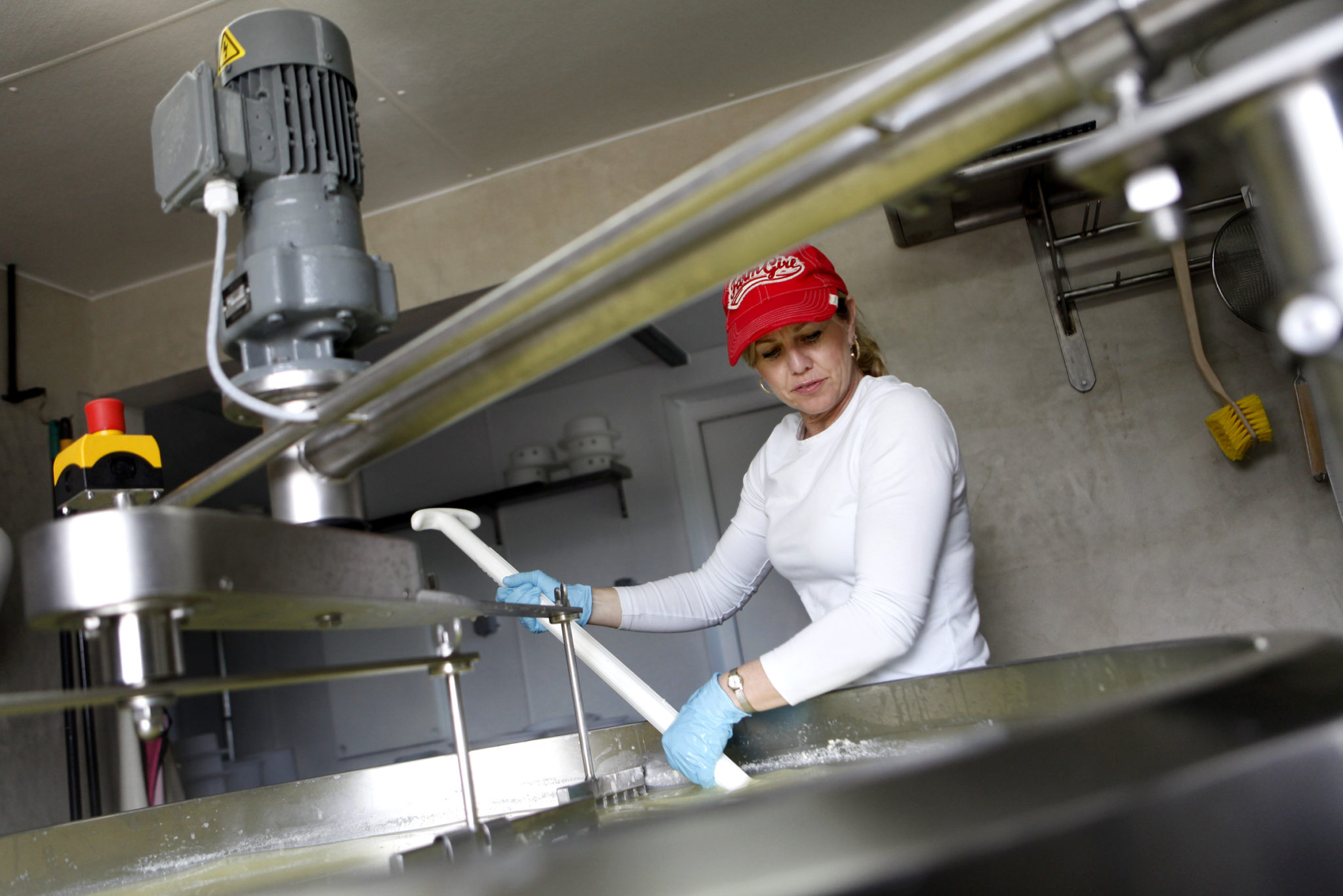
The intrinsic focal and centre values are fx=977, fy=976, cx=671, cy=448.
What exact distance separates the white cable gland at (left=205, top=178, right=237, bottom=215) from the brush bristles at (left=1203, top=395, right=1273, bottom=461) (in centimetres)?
228

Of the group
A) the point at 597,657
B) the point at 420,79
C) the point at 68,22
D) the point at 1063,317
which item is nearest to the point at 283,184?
the point at 597,657

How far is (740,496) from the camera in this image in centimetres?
407

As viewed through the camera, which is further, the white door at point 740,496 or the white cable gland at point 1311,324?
the white door at point 740,496

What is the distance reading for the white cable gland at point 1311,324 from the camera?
31 cm

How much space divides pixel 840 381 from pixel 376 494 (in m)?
3.32

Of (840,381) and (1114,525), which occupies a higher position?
(840,381)

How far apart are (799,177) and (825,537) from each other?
47.3 inches

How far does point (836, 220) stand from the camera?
0.41 metres

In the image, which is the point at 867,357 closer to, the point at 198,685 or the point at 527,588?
the point at 527,588

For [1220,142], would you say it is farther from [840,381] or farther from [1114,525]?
[1114,525]

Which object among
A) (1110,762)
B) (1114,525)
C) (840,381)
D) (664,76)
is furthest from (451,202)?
(1110,762)

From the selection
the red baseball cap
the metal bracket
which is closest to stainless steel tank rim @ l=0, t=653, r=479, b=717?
the red baseball cap

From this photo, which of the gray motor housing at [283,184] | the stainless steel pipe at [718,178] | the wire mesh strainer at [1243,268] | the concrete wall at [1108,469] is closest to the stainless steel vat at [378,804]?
the gray motor housing at [283,184]

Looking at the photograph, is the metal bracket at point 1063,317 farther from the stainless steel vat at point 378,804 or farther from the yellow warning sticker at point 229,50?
the yellow warning sticker at point 229,50
